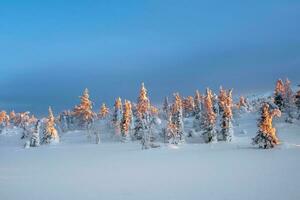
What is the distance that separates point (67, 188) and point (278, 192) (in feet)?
47.2

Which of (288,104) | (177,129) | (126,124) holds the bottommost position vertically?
(177,129)

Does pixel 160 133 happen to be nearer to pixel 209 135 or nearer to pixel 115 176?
pixel 209 135

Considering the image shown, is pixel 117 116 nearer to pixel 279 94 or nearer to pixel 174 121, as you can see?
pixel 174 121

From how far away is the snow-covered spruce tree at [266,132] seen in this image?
58.5 m

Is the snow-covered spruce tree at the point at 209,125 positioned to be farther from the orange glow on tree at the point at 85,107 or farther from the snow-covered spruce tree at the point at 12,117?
the snow-covered spruce tree at the point at 12,117

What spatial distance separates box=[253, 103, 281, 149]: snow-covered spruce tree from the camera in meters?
58.5

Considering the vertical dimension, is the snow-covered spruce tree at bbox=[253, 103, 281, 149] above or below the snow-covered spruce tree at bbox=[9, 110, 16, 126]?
below

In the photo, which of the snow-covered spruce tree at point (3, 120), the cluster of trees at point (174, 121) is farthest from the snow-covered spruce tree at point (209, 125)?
the snow-covered spruce tree at point (3, 120)

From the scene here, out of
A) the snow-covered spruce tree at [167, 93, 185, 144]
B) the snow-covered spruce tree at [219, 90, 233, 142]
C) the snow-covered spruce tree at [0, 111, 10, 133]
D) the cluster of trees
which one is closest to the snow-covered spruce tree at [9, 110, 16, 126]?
the snow-covered spruce tree at [0, 111, 10, 133]

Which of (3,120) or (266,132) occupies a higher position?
(3,120)

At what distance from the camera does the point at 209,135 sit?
84.8 m

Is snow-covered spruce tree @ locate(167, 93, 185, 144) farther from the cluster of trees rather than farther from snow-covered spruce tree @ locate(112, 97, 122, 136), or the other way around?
snow-covered spruce tree @ locate(112, 97, 122, 136)

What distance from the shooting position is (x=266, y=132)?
193 ft

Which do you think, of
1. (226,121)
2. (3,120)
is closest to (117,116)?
(226,121)
